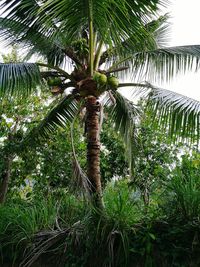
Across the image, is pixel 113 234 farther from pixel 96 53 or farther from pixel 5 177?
pixel 5 177

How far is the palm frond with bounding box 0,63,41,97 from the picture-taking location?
14.9 feet

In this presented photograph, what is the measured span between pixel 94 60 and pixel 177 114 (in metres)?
1.85

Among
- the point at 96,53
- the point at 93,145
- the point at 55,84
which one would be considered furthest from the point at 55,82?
the point at 93,145

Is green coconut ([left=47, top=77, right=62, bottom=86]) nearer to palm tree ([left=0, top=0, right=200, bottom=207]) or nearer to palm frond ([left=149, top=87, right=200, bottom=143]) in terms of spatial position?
palm tree ([left=0, top=0, right=200, bottom=207])

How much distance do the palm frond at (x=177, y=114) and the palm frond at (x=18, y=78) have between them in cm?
172

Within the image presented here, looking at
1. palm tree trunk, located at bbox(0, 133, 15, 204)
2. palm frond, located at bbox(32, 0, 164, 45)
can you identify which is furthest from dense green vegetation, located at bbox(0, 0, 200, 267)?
palm tree trunk, located at bbox(0, 133, 15, 204)

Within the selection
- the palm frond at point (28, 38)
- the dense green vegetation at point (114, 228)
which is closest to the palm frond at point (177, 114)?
the dense green vegetation at point (114, 228)

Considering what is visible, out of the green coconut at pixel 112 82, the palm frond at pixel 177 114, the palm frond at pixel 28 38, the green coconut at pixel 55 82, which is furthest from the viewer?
the green coconut at pixel 55 82

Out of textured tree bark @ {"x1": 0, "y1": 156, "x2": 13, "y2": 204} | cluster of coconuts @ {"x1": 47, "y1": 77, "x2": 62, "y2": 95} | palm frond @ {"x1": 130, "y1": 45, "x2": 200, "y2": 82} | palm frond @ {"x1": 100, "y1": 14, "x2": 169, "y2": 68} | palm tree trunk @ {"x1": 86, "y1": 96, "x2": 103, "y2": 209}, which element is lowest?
textured tree bark @ {"x1": 0, "y1": 156, "x2": 13, "y2": 204}

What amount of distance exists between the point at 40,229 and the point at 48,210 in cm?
30

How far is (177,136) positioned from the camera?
413 cm

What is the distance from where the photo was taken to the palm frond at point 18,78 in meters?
4.54

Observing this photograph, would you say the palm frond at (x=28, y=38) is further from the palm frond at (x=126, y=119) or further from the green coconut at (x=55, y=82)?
the palm frond at (x=126, y=119)

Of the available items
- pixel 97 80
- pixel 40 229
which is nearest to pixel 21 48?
pixel 97 80
